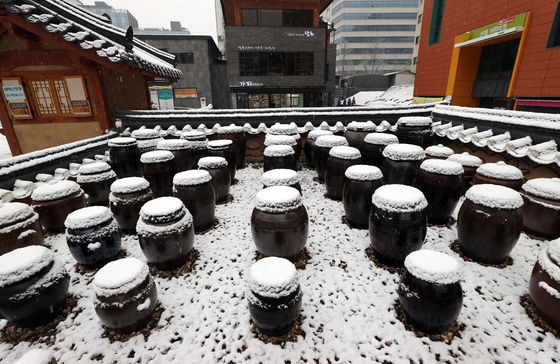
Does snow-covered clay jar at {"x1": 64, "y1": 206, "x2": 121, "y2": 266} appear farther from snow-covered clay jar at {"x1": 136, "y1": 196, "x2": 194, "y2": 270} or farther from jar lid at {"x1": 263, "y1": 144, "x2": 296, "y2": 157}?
jar lid at {"x1": 263, "y1": 144, "x2": 296, "y2": 157}

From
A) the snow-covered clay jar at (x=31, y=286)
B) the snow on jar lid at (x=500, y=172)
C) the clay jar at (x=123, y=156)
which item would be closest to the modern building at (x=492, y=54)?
the snow on jar lid at (x=500, y=172)

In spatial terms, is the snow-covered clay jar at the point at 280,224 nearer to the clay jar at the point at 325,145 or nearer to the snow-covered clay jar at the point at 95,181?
the clay jar at the point at 325,145

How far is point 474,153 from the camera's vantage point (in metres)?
5.93

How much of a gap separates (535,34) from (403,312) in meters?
13.0

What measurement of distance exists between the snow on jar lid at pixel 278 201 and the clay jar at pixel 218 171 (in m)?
2.01

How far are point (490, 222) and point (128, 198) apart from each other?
17.1 feet

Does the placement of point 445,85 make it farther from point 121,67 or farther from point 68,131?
point 68,131

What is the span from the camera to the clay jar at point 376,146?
5.47 m

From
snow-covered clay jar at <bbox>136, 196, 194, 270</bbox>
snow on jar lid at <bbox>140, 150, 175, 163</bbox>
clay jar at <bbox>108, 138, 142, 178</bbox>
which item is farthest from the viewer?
clay jar at <bbox>108, 138, 142, 178</bbox>

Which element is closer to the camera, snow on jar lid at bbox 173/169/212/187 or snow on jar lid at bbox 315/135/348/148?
snow on jar lid at bbox 173/169/212/187

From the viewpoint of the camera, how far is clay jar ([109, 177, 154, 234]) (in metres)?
4.01

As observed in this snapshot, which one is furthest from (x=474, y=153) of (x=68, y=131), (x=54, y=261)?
(x=68, y=131)

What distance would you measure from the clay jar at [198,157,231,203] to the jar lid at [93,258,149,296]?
2.70 m

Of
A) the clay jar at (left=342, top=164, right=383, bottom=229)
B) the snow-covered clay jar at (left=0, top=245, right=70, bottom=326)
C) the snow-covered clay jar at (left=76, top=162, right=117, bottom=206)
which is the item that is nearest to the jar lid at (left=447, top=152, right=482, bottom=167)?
the clay jar at (left=342, top=164, right=383, bottom=229)
